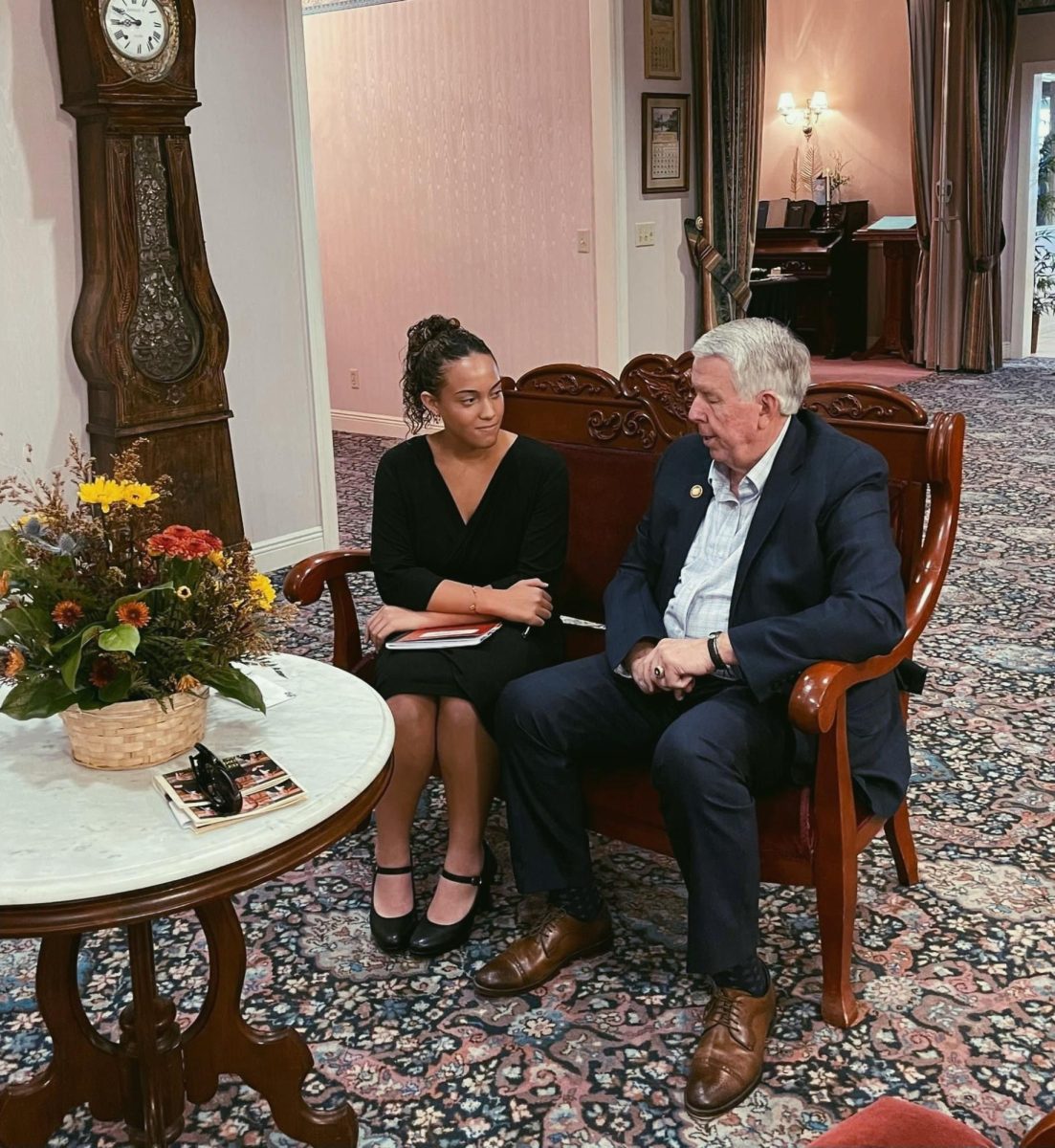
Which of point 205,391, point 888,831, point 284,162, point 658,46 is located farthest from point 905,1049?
point 658,46

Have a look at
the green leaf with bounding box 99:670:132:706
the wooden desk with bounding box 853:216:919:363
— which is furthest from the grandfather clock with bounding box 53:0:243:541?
the wooden desk with bounding box 853:216:919:363

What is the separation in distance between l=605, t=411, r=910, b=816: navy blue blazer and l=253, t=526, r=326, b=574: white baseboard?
300cm

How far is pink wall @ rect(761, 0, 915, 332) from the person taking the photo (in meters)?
10.9

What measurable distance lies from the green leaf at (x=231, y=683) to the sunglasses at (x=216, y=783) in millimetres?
86

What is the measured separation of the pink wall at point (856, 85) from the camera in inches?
431

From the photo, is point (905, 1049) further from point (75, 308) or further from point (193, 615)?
point (75, 308)

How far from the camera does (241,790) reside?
5.68ft

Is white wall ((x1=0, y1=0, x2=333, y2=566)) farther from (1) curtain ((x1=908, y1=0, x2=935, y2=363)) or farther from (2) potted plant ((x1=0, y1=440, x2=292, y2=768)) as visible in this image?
(1) curtain ((x1=908, y1=0, x2=935, y2=363))

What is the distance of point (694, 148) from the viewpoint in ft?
22.1

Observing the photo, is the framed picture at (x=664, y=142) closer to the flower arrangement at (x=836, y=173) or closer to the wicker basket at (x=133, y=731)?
the flower arrangement at (x=836, y=173)

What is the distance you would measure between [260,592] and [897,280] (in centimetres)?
962

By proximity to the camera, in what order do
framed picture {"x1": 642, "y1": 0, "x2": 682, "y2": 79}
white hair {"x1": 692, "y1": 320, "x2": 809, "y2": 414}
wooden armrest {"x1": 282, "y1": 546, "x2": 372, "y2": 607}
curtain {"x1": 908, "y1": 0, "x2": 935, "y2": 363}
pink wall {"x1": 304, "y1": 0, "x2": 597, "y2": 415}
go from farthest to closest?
1. curtain {"x1": 908, "y1": 0, "x2": 935, "y2": 363}
2. pink wall {"x1": 304, "y1": 0, "x2": 597, "y2": 415}
3. framed picture {"x1": 642, "y1": 0, "x2": 682, "y2": 79}
4. wooden armrest {"x1": 282, "y1": 546, "x2": 372, "y2": 607}
5. white hair {"x1": 692, "y1": 320, "x2": 809, "y2": 414}

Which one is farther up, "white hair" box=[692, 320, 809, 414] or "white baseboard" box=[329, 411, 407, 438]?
"white hair" box=[692, 320, 809, 414]

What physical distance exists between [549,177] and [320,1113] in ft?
18.8
